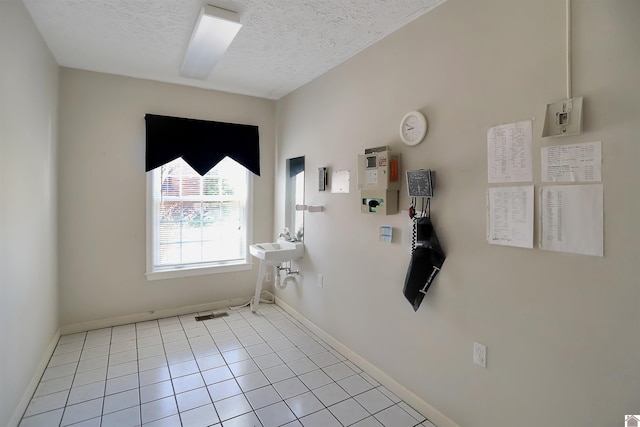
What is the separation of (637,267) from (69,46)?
3.87 meters

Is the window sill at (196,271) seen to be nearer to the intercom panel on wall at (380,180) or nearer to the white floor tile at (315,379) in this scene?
the white floor tile at (315,379)

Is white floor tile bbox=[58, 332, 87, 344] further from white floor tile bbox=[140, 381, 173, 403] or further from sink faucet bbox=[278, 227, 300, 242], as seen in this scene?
sink faucet bbox=[278, 227, 300, 242]

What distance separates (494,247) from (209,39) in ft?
7.78

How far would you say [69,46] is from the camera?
262cm

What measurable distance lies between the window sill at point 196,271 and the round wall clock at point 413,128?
2631mm

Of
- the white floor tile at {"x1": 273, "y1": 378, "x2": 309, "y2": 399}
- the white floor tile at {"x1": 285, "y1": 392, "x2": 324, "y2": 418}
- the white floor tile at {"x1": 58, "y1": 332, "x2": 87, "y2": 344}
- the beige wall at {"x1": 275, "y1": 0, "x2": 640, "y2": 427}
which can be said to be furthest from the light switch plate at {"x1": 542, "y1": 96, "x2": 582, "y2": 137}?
the white floor tile at {"x1": 58, "y1": 332, "x2": 87, "y2": 344}

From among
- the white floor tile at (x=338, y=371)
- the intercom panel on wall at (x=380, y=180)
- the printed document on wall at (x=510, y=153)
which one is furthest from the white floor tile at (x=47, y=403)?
the printed document on wall at (x=510, y=153)

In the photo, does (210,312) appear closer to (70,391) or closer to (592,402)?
(70,391)

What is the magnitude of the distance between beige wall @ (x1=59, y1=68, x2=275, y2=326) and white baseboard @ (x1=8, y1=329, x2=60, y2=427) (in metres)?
0.43

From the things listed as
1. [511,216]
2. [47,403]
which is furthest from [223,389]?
[511,216]

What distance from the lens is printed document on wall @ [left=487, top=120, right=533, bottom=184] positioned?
151cm

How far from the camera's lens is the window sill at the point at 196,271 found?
3.50 m

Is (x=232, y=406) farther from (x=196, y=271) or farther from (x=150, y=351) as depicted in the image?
(x=196, y=271)

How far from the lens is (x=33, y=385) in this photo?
2188mm
